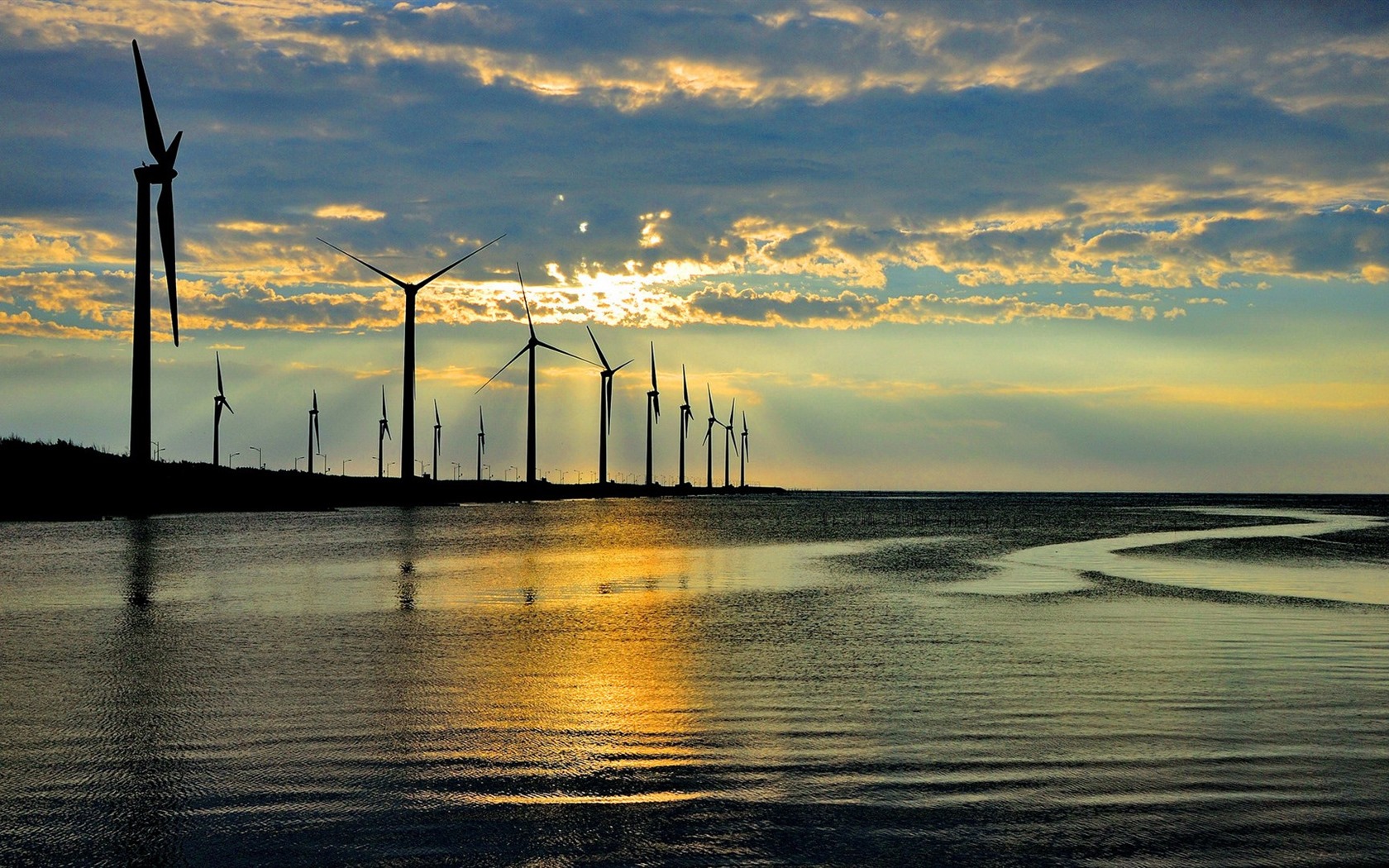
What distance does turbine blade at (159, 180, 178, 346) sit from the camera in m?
68.9

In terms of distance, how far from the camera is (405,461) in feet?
353

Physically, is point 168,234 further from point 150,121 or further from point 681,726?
point 681,726

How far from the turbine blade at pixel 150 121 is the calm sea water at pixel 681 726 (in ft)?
157

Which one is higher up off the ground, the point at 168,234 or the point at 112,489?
the point at 168,234

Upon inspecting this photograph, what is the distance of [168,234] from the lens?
7012 centimetres

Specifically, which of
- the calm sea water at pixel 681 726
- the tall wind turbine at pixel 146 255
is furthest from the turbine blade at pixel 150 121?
the calm sea water at pixel 681 726

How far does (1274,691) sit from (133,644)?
15449mm

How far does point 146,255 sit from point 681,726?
66.3 metres

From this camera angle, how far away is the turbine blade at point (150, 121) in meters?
69.4

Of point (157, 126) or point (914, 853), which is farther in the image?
point (157, 126)

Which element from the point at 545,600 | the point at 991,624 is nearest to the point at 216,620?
the point at 545,600

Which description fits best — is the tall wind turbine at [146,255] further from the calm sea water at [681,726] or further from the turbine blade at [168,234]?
the calm sea water at [681,726]

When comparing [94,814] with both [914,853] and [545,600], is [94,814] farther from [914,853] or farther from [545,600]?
[545,600]

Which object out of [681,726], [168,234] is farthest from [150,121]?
[681,726]
